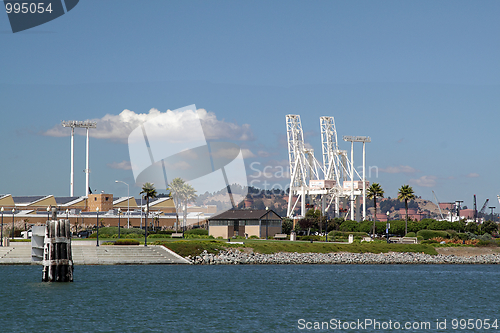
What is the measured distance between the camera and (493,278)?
66.9 m

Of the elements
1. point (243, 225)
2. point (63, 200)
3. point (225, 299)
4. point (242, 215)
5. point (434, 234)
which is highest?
point (63, 200)

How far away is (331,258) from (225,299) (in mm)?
36937

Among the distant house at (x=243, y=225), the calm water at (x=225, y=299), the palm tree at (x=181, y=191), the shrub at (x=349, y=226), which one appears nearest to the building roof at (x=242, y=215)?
the distant house at (x=243, y=225)

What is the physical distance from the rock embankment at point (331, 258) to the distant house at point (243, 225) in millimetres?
28241

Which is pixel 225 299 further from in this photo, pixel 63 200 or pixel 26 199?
pixel 63 200

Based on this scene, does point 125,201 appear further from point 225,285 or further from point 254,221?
point 225,285

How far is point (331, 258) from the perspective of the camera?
80312 millimetres

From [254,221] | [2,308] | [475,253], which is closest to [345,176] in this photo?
[254,221]

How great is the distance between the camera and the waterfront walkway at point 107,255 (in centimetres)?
6688

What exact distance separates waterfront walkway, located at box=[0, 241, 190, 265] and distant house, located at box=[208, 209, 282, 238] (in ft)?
115

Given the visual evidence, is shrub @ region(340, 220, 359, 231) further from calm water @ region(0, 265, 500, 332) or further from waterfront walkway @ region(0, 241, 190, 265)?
waterfront walkway @ region(0, 241, 190, 265)

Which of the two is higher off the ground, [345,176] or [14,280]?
[345,176]

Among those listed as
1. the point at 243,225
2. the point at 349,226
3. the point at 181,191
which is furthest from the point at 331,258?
the point at 181,191

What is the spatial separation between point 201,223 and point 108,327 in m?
128
